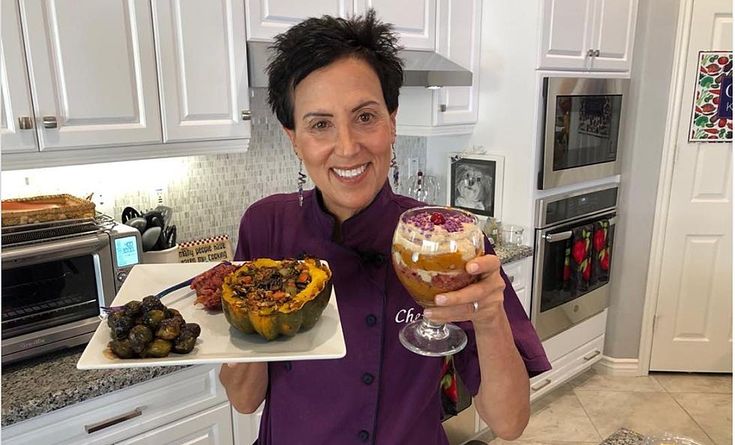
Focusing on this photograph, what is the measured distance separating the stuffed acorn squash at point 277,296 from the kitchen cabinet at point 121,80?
93cm

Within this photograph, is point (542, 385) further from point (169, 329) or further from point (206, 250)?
point (169, 329)

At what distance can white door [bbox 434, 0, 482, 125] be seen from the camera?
8.01ft

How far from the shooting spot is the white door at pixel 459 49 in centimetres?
244

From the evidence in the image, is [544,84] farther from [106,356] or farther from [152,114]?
[106,356]

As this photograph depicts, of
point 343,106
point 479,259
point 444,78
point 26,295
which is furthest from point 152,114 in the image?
point 479,259

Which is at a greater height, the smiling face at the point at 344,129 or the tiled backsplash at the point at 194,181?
the smiling face at the point at 344,129

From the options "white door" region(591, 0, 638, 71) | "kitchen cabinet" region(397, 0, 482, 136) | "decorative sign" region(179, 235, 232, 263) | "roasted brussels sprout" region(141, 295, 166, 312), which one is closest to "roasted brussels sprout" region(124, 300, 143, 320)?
"roasted brussels sprout" region(141, 295, 166, 312)

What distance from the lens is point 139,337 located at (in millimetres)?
859

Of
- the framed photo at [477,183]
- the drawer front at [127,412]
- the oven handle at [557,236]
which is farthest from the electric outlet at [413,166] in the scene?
the drawer front at [127,412]

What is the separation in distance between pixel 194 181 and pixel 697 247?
9.21ft

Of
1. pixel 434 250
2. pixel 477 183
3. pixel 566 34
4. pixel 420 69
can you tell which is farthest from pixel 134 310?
pixel 566 34

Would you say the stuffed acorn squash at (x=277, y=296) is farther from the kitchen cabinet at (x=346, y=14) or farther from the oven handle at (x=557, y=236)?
the oven handle at (x=557, y=236)

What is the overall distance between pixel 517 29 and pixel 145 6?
1635 mm

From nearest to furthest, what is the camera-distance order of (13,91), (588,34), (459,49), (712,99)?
(13,91), (459,49), (588,34), (712,99)
